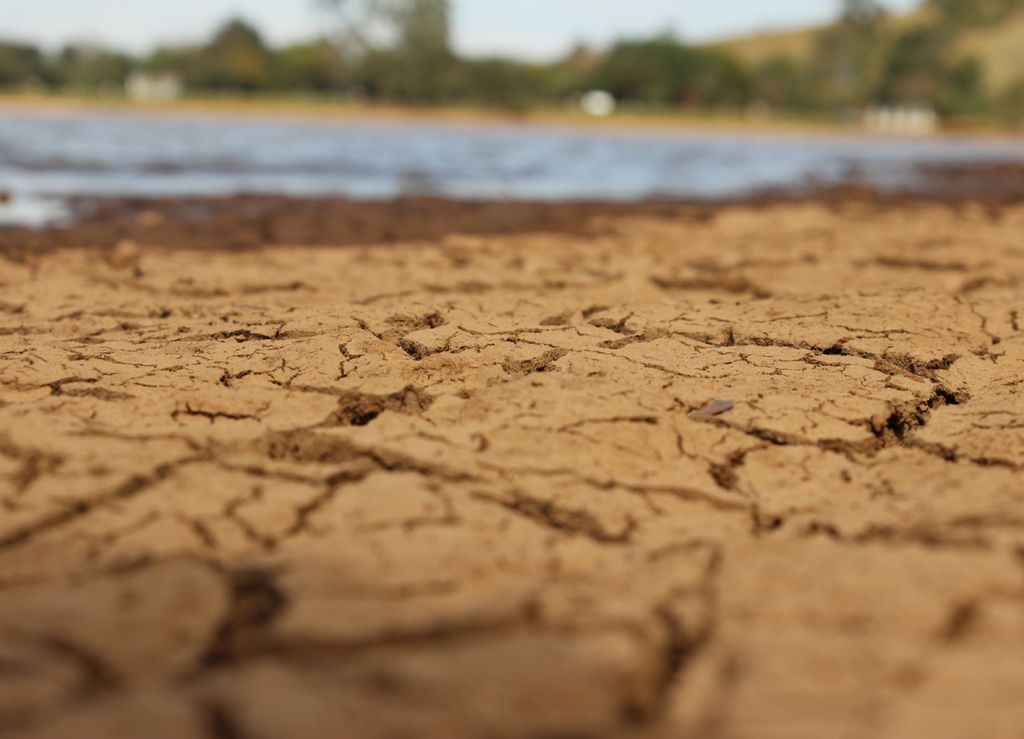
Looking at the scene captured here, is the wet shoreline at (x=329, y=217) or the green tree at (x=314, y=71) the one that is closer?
the wet shoreline at (x=329, y=217)

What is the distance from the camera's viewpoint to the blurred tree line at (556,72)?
46.1 metres

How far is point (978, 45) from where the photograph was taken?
68.8m

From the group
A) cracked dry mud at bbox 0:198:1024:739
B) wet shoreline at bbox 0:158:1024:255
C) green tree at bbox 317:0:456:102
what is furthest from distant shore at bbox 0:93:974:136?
cracked dry mud at bbox 0:198:1024:739

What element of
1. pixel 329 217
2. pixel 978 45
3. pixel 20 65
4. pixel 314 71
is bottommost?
pixel 329 217

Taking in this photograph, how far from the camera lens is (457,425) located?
2.33 m

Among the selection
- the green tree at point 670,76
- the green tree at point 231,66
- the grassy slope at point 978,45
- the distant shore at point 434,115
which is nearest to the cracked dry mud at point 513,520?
the distant shore at point 434,115

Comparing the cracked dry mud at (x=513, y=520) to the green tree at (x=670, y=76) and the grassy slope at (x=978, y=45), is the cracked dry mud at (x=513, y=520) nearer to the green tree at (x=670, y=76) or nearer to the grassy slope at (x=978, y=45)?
the green tree at (x=670, y=76)

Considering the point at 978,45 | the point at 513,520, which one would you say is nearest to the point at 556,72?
the point at 978,45

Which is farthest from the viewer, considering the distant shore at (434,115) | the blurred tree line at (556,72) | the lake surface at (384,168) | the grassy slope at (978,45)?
the grassy slope at (978,45)

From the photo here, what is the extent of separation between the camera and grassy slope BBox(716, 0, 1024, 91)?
203 feet

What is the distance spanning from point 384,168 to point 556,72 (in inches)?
1735

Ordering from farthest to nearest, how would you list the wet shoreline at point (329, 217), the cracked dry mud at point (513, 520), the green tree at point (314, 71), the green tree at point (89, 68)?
the green tree at point (89, 68)
the green tree at point (314, 71)
the wet shoreline at point (329, 217)
the cracked dry mud at point (513, 520)

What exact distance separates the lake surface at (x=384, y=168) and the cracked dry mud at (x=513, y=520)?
4873 millimetres

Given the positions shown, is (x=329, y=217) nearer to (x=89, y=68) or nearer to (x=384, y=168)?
(x=384, y=168)
